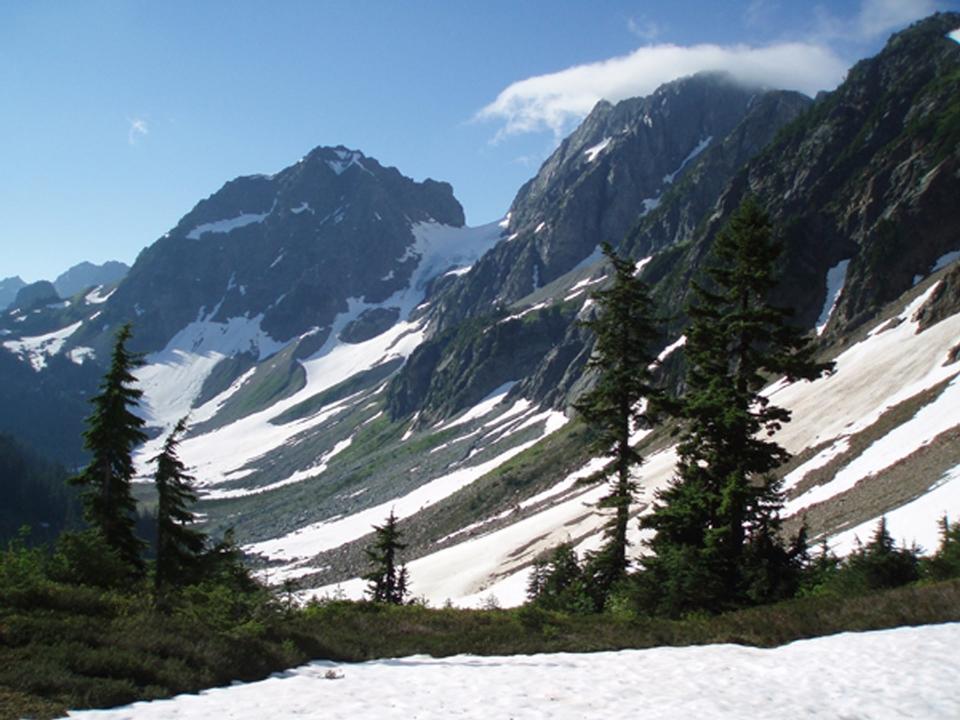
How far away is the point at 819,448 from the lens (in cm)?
4534

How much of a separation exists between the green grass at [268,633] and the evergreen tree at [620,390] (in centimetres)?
428

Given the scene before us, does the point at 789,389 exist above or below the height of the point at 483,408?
below

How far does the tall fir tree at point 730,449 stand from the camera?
58.3ft

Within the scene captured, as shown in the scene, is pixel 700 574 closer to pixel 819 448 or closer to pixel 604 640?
pixel 604 640

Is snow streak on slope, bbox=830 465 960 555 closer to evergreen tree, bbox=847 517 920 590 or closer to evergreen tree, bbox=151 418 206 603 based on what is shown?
evergreen tree, bbox=847 517 920 590

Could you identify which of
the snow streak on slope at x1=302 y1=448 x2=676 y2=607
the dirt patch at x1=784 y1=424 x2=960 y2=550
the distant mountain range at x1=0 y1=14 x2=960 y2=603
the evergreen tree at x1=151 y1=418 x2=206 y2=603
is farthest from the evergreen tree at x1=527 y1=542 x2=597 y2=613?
the snow streak on slope at x1=302 y1=448 x2=676 y2=607

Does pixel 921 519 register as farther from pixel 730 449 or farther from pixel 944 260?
pixel 944 260

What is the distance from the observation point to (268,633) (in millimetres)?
13586

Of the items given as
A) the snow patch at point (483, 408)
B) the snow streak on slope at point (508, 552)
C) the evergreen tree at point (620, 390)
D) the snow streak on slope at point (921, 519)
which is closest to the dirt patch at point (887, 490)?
the snow streak on slope at point (921, 519)

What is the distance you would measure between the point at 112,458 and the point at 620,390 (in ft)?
60.2

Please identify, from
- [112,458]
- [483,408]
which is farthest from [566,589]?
[483,408]

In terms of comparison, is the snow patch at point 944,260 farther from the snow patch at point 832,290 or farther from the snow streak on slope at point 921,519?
the snow streak on slope at point 921,519

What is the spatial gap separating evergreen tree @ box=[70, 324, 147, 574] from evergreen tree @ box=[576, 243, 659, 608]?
16155 mm

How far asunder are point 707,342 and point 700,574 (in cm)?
632
